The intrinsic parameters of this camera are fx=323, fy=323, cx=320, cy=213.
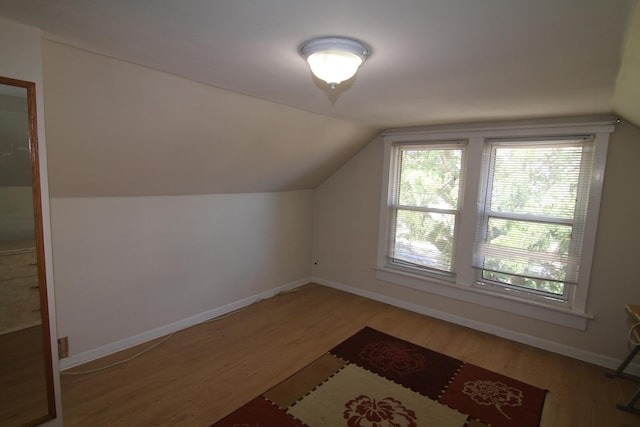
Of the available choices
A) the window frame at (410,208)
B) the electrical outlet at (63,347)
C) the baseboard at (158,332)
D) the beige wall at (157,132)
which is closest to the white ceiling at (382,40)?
the beige wall at (157,132)

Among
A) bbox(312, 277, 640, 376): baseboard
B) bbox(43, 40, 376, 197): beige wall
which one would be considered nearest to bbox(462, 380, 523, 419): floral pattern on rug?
bbox(312, 277, 640, 376): baseboard

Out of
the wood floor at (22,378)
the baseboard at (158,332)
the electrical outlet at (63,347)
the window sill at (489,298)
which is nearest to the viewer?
the wood floor at (22,378)

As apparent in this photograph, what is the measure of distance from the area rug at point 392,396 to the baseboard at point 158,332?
133 centimetres

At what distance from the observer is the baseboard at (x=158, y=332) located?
254 centimetres

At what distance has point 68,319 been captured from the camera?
2480 millimetres

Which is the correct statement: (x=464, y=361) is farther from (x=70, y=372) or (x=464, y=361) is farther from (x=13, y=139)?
(x=13, y=139)

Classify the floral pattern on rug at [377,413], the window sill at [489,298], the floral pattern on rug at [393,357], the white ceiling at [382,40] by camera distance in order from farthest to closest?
the window sill at [489,298]
the floral pattern on rug at [393,357]
the floral pattern on rug at [377,413]
the white ceiling at [382,40]

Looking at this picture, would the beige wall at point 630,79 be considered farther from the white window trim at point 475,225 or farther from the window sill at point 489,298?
the window sill at point 489,298

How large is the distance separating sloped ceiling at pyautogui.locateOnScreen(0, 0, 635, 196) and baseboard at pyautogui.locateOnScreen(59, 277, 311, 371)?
1.29 m

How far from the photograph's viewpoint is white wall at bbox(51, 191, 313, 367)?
2508 millimetres

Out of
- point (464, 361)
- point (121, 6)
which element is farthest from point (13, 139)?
point (464, 361)

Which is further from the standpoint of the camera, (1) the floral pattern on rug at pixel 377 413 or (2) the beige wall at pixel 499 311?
(2) the beige wall at pixel 499 311

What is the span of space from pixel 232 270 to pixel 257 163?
1.28m

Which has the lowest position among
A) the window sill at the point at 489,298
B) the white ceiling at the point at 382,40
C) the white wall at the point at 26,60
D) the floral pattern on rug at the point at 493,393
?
the floral pattern on rug at the point at 493,393
